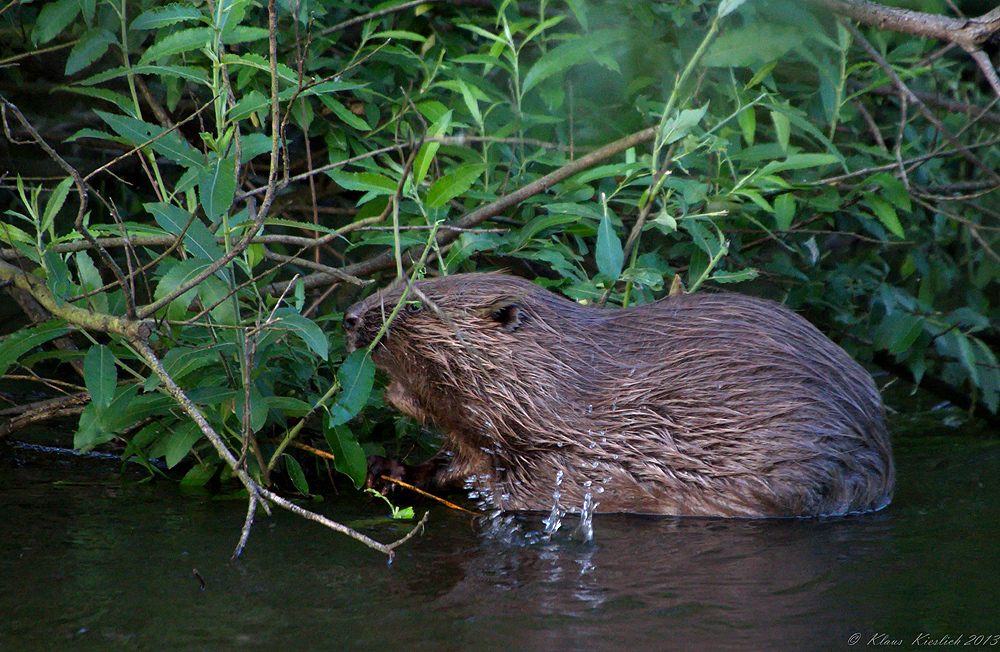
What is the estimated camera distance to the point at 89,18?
299cm

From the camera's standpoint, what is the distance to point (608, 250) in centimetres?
310

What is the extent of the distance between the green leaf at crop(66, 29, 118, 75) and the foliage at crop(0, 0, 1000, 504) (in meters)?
0.01

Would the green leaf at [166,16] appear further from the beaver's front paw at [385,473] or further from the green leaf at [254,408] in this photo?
the beaver's front paw at [385,473]

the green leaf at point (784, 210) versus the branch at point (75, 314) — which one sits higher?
the branch at point (75, 314)

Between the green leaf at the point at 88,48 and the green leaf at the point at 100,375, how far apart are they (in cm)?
96

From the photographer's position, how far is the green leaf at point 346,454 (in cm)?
301

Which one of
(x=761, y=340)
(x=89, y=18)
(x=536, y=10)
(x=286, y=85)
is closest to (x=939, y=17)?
(x=761, y=340)

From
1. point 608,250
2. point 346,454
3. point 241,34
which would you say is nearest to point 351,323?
point 346,454

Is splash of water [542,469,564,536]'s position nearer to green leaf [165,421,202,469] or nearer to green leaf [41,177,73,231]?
green leaf [165,421,202,469]

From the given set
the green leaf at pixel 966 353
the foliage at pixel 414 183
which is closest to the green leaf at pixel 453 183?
the foliage at pixel 414 183

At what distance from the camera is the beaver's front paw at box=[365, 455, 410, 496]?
10.6 ft

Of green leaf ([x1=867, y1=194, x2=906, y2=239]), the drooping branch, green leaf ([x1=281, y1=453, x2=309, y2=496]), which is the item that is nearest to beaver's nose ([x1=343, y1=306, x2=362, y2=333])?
green leaf ([x1=281, y1=453, x2=309, y2=496])

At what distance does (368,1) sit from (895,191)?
7.20ft

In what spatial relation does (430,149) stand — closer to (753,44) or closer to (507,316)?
(507,316)
